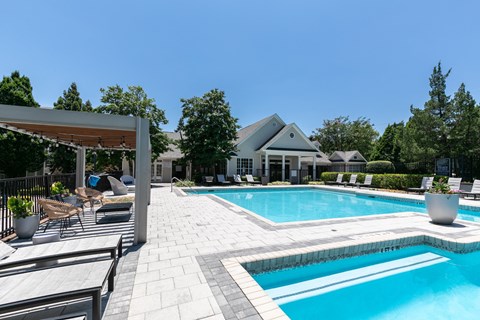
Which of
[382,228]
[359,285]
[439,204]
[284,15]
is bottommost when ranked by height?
[359,285]

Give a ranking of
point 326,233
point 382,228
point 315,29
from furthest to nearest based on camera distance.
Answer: point 315,29
point 382,228
point 326,233

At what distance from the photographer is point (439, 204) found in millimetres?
6988

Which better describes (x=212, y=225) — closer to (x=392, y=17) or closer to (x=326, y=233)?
(x=326, y=233)

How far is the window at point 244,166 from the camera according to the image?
81.9ft

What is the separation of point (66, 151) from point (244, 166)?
16507mm

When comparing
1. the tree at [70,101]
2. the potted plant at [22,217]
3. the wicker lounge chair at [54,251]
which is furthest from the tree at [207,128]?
the wicker lounge chair at [54,251]

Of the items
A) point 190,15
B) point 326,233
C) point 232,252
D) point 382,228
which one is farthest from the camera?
point 190,15

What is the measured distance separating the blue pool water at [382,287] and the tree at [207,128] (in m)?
17.5

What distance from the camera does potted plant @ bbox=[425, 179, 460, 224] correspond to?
22.8 feet

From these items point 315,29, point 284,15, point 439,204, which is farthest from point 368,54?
point 439,204

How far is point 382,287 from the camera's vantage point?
4148 mm

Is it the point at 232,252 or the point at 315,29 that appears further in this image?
the point at 315,29

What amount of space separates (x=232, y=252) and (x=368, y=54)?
17163 millimetres

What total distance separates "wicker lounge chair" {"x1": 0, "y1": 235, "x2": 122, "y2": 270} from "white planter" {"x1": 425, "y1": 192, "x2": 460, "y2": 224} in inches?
341
